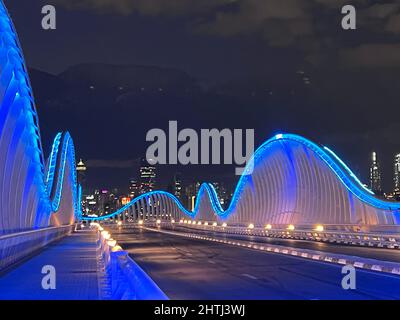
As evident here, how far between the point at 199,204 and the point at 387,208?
10146 centimetres

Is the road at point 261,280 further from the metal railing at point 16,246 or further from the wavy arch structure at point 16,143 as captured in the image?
the wavy arch structure at point 16,143

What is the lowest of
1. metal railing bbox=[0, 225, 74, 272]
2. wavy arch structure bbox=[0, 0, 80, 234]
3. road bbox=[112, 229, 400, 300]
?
road bbox=[112, 229, 400, 300]

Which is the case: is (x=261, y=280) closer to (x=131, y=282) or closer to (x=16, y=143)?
(x=131, y=282)

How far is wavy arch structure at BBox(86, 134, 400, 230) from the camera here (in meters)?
61.9

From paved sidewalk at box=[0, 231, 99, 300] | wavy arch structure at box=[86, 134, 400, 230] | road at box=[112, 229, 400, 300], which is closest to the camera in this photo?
paved sidewalk at box=[0, 231, 99, 300]

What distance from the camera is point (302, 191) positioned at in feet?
254

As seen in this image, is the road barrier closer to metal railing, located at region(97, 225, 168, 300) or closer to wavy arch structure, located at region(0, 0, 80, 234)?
metal railing, located at region(97, 225, 168, 300)

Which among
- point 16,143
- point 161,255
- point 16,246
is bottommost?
point 161,255

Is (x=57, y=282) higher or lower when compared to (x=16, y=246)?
lower

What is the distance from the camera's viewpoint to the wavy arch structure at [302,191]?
6194cm

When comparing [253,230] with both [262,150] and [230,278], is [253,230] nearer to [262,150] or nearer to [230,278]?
[262,150]

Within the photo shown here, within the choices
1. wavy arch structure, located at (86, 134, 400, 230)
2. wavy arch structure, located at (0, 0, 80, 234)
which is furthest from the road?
wavy arch structure, located at (86, 134, 400, 230)

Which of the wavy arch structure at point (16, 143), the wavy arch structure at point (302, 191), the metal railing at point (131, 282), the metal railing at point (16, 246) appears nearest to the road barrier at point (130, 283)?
the metal railing at point (131, 282)

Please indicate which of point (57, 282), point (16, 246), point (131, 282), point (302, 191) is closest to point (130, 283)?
point (131, 282)
